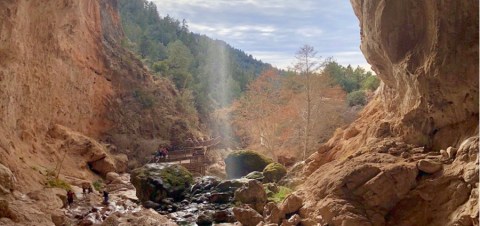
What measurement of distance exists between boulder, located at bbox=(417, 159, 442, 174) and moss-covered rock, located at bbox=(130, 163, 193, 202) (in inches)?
459

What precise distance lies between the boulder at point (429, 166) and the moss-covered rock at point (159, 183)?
1165 centimetres

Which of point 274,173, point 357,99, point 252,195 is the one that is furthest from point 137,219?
point 357,99

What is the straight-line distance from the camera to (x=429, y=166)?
1037cm

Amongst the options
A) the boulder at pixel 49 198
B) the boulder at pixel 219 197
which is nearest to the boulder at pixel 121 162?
the boulder at pixel 49 198

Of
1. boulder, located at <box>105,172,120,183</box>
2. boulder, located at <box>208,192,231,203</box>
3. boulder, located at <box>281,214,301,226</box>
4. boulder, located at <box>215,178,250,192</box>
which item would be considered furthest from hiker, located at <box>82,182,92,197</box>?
boulder, located at <box>281,214,301,226</box>

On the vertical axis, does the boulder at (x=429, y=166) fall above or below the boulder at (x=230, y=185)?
above

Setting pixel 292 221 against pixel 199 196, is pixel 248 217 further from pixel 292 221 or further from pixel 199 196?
pixel 199 196

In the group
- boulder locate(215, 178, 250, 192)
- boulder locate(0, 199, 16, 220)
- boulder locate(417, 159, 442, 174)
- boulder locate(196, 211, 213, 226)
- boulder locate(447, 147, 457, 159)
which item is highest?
boulder locate(447, 147, 457, 159)

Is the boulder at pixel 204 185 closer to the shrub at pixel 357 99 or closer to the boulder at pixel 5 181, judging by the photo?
the boulder at pixel 5 181

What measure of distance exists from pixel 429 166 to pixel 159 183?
12.2m

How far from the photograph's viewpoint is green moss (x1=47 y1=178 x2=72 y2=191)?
17.9m

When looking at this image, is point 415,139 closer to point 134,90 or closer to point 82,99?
point 82,99

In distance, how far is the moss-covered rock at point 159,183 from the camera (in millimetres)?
19031

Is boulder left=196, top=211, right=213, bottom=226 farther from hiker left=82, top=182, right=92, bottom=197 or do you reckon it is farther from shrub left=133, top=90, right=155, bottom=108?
shrub left=133, top=90, right=155, bottom=108
